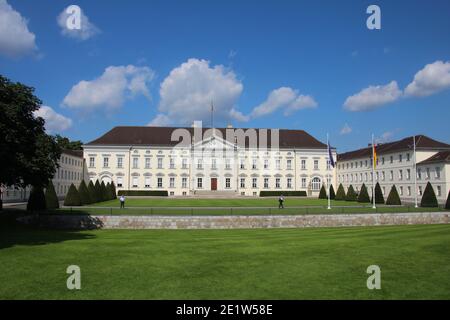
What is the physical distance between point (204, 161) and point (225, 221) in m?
40.8

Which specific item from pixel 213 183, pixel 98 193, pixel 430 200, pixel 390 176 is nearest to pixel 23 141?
pixel 98 193

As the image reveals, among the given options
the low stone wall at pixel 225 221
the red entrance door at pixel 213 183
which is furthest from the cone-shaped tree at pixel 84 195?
the red entrance door at pixel 213 183

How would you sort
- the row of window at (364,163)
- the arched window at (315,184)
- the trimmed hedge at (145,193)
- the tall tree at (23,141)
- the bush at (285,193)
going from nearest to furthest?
the tall tree at (23,141) < the row of window at (364,163) < the trimmed hedge at (145,193) < the bush at (285,193) < the arched window at (315,184)

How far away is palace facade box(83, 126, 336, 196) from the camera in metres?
67.0

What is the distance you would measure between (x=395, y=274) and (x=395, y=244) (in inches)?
240

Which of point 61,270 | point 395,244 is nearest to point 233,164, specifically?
point 395,244

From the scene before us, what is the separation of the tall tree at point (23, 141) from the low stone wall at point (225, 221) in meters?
7.26

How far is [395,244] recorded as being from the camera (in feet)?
53.7

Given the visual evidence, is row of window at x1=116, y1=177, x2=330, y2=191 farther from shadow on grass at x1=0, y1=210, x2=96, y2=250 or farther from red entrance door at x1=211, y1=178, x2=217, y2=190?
shadow on grass at x1=0, y1=210, x2=96, y2=250

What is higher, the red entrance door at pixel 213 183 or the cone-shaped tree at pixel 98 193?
the red entrance door at pixel 213 183

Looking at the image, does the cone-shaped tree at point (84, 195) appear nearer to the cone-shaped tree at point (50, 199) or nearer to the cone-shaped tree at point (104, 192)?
the cone-shaped tree at point (104, 192)

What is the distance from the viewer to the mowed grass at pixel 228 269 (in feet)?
30.6

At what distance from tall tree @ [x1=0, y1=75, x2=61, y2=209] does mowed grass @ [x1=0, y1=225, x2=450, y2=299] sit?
366cm
